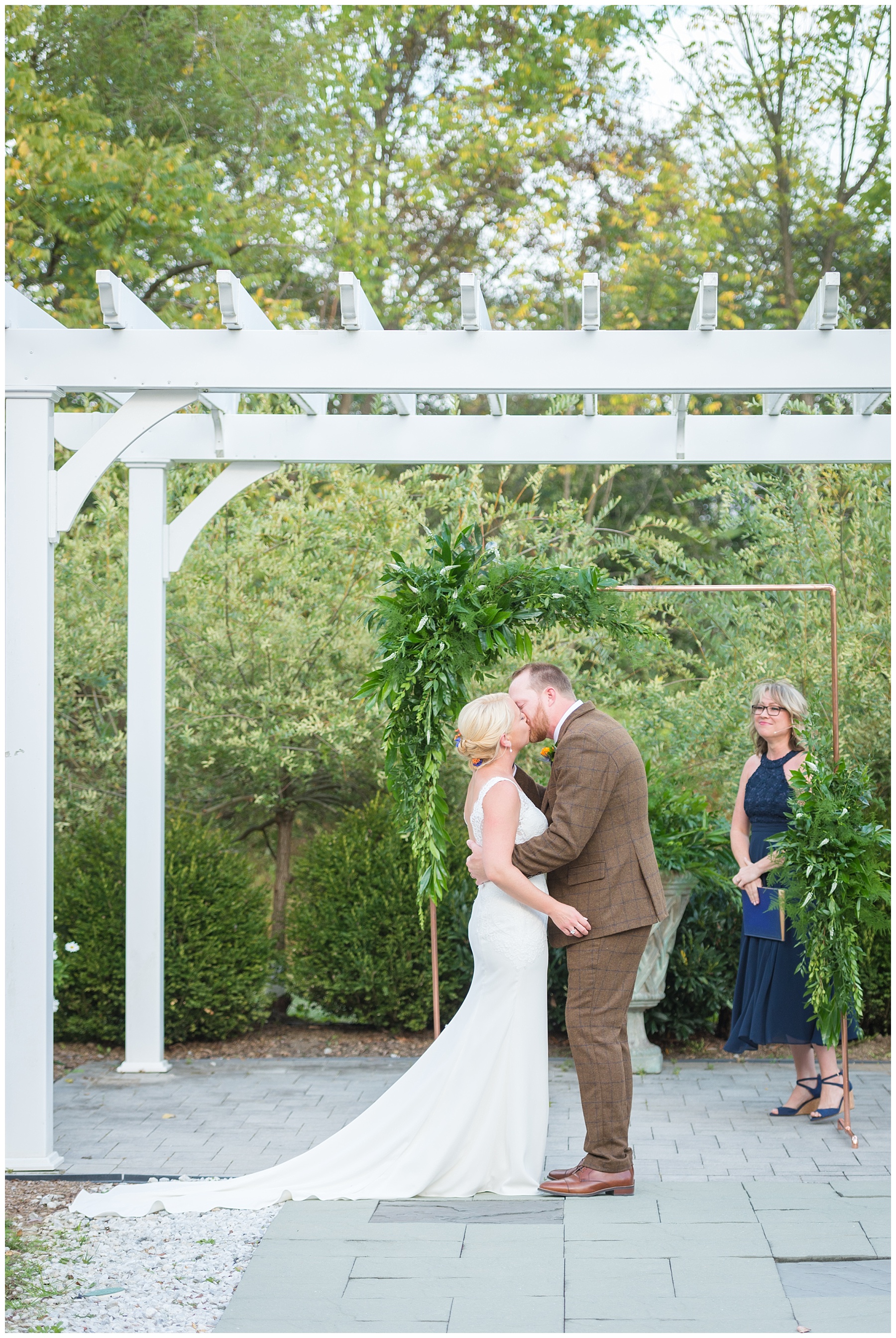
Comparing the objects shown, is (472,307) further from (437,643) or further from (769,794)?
(769,794)

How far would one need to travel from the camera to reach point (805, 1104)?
216 inches

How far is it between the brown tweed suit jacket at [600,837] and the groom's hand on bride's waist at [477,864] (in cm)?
15

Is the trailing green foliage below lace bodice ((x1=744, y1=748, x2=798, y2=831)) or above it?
below

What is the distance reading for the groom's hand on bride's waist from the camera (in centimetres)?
445

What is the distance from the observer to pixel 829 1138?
5.12 metres

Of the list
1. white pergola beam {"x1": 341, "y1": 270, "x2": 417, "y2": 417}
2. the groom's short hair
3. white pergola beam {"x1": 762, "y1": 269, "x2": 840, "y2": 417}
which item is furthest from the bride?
white pergola beam {"x1": 762, "y1": 269, "x2": 840, "y2": 417}

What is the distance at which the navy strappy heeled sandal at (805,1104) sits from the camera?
17.9 feet

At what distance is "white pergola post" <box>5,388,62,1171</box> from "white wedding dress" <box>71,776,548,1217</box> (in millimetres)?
465

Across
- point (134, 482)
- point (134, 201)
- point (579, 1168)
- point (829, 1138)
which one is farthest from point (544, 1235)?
point (134, 201)

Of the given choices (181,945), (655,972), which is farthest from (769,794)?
(181,945)

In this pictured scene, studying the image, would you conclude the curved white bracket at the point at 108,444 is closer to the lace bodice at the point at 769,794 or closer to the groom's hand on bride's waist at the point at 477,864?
the groom's hand on bride's waist at the point at 477,864

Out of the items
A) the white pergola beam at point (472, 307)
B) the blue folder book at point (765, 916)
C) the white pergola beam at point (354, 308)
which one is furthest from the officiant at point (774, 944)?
the white pergola beam at point (354, 308)

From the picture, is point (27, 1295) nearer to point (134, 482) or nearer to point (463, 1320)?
point (463, 1320)

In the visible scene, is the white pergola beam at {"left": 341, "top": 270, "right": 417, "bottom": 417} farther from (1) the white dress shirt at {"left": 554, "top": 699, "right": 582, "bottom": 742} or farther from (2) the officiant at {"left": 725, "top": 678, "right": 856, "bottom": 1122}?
(2) the officiant at {"left": 725, "top": 678, "right": 856, "bottom": 1122}
